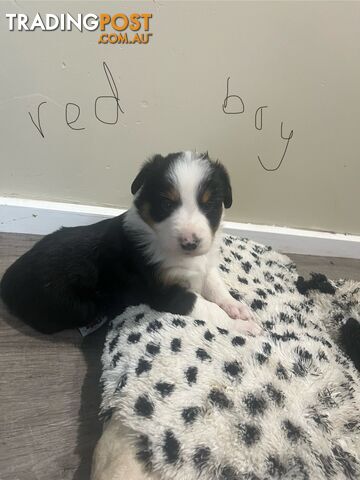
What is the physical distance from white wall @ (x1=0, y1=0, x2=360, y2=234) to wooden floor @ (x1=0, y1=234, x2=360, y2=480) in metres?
0.96

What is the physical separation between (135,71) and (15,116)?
2.34ft

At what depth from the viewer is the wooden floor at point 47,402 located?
139cm

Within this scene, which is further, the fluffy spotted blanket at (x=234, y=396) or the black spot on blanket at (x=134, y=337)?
the black spot on blanket at (x=134, y=337)

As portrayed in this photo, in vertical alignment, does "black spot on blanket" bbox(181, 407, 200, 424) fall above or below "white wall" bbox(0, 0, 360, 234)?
below

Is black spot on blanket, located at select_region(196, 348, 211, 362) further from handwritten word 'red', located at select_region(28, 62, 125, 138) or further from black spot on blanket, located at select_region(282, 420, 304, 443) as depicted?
handwritten word 'red', located at select_region(28, 62, 125, 138)

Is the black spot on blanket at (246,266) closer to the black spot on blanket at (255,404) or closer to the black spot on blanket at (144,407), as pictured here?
the black spot on blanket at (255,404)

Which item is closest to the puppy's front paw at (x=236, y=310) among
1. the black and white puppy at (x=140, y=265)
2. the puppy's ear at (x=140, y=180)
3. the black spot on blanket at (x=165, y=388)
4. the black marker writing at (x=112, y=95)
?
the black and white puppy at (x=140, y=265)

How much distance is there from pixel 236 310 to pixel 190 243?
0.50 m

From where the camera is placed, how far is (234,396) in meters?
1.31

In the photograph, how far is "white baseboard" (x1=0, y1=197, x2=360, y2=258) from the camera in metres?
2.45

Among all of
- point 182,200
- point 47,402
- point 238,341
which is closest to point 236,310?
point 238,341

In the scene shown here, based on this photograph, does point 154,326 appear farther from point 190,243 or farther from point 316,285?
point 316,285

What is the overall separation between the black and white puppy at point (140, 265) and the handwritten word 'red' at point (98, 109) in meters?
0.71

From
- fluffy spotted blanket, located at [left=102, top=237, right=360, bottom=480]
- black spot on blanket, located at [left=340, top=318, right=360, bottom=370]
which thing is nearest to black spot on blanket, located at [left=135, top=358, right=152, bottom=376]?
fluffy spotted blanket, located at [left=102, top=237, right=360, bottom=480]
